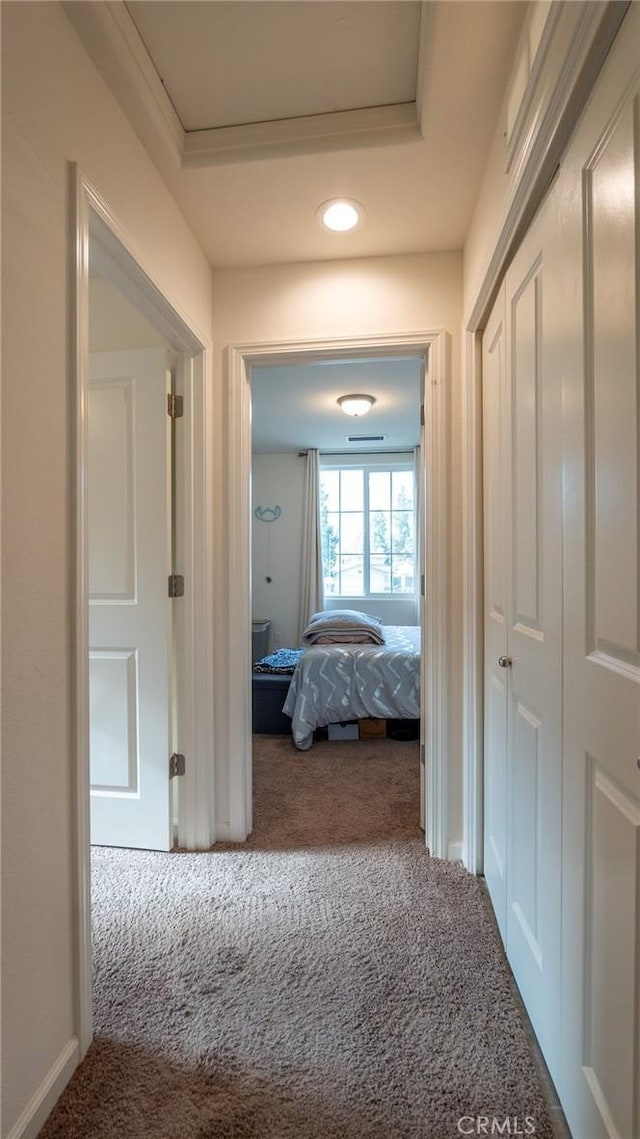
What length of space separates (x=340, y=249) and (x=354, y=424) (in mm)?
2864

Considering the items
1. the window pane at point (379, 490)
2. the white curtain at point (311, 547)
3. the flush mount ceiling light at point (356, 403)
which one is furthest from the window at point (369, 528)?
the flush mount ceiling light at point (356, 403)

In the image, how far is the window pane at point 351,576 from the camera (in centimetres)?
584

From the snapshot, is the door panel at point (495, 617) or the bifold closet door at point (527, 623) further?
the door panel at point (495, 617)

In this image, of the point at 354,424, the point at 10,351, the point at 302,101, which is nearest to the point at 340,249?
the point at 302,101

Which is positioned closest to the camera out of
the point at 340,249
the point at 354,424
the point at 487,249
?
the point at 487,249

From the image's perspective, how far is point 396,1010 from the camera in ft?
4.08

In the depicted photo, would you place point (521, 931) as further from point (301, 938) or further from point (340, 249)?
point (340, 249)

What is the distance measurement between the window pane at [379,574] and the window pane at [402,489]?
66 cm

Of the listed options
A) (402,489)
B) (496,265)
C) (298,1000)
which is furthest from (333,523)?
(298,1000)

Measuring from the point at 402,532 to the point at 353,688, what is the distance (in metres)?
2.93

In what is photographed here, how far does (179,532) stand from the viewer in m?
1.95

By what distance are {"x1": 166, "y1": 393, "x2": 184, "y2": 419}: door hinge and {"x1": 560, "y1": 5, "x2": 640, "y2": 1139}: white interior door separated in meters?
1.45

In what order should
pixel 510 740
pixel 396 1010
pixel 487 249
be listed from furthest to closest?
pixel 487 249
pixel 510 740
pixel 396 1010

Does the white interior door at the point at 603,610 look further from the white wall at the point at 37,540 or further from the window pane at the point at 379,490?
the window pane at the point at 379,490
